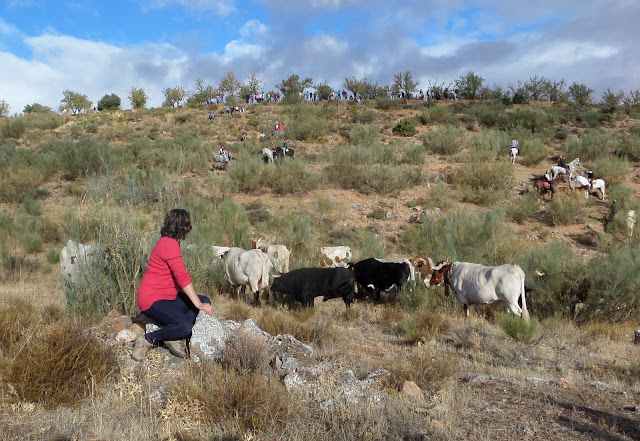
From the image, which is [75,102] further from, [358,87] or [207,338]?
[207,338]

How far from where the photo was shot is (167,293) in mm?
5203

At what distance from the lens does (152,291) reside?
5.14m

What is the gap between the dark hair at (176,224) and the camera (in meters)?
5.05

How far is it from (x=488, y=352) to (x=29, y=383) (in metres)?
Answer: 4.87

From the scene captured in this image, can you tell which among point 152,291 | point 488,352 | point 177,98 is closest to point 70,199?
point 152,291

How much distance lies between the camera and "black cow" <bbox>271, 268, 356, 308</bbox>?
8.63 meters

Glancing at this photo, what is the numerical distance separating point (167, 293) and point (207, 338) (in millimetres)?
623

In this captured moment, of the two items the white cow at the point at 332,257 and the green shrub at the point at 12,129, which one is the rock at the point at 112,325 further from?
the green shrub at the point at 12,129

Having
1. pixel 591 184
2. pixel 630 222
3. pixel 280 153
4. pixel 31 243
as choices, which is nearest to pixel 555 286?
pixel 630 222

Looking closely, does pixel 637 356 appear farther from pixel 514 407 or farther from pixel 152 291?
pixel 152 291

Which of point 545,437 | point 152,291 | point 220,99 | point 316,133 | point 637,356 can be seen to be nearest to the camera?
point 545,437

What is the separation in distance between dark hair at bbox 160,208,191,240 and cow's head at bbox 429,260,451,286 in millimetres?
5410

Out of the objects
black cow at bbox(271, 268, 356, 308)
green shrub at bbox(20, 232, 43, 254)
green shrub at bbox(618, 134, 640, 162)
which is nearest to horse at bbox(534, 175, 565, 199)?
green shrub at bbox(618, 134, 640, 162)

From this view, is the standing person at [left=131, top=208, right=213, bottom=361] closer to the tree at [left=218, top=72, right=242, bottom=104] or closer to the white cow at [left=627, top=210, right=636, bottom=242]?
the white cow at [left=627, top=210, right=636, bottom=242]
